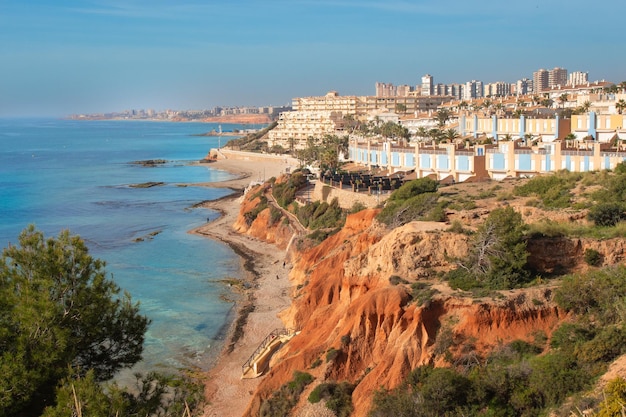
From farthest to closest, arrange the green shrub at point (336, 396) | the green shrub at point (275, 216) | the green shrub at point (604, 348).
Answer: the green shrub at point (275, 216) → the green shrub at point (336, 396) → the green shrub at point (604, 348)

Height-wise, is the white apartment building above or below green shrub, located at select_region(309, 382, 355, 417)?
above

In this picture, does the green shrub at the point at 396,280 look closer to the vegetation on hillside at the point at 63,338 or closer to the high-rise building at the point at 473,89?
the vegetation on hillside at the point at 63,338

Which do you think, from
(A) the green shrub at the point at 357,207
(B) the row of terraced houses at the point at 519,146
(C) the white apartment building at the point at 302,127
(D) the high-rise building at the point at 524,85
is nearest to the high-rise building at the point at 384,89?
(D) the high-rise building at the point at 524,85

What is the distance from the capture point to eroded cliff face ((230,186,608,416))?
16.4 metres

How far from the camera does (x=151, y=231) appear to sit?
167ft

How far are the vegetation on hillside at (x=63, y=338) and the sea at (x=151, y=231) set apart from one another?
4.16ft

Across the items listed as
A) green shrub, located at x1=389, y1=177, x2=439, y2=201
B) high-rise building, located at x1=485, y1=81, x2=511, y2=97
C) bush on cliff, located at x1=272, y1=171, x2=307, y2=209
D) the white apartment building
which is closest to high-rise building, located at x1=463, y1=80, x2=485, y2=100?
high-rise building, located at x1=485, y1=81, x2=511, y2=97

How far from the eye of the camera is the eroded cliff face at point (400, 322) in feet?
53.9

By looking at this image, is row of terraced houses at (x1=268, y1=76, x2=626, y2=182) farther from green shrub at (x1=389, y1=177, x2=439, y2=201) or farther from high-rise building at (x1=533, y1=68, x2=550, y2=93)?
high-rise building at (x1=533, y1=68, x2=550, y2=93)

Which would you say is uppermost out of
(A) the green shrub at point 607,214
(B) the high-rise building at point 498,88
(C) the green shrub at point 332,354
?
(B) the high-rise building at point 498,88

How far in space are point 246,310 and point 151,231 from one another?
23.3m

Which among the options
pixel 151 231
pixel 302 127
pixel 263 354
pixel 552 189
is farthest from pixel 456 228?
pixel 302 127

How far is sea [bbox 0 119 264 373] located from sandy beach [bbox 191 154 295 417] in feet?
2.49

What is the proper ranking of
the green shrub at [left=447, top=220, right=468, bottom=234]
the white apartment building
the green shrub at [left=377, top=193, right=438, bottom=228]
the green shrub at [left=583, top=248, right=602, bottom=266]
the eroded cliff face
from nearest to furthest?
the eroded cliff face < the green shrub at [left=583, top=248, right=602, bottom=266] < the green shrub at [left=447, top=220, right=468, bottom=234] < the green shrub at [left=377, top=193, right=438, bottom=228] < the white apartment building
